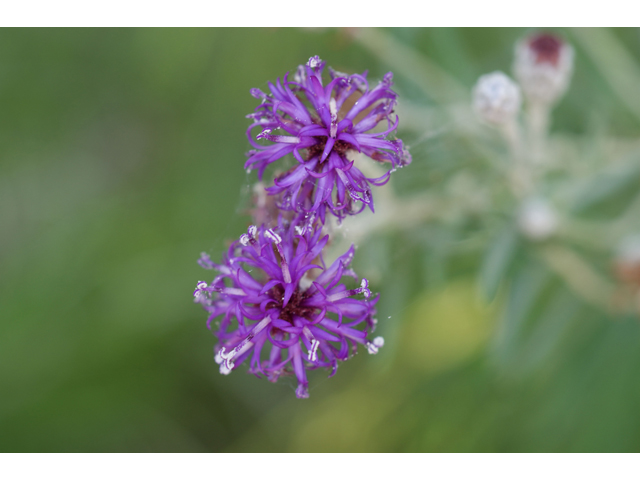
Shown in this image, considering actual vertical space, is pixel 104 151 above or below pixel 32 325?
above

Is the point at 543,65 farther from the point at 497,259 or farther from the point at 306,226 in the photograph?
the point at 306,226

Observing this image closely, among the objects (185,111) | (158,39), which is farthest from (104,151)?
(158,39)

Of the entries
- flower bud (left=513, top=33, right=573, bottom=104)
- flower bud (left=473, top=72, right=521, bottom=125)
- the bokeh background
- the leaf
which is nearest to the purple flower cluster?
flower bud (left=473, top=72, right=521, bottom=125)

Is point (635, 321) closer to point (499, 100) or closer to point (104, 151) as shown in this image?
point (499, 100)

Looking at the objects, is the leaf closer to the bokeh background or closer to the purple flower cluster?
the bokeh background

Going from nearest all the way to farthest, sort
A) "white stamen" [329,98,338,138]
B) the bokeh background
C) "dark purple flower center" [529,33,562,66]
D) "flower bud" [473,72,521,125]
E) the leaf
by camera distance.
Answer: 1. "white stamen" [329,98,338,138]
2. "flower bud" [473,72,521,125]
3. the leaf
4. "dark purple flower center" [529,33,562,66]
5. the bokeh background

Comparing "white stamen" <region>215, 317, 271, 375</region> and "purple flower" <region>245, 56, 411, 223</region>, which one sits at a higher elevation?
"purple flower" <region>245, 56, 411, 223</region>

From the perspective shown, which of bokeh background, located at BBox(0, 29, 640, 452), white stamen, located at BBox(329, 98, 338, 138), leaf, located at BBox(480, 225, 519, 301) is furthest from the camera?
bokeh background, located at BBox(0, 29, 640, 452)
